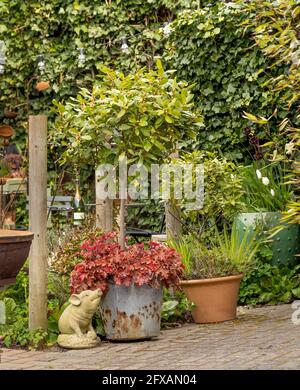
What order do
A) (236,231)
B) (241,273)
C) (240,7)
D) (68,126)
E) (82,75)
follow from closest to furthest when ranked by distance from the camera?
(68,126) → (241,273) → (236,231) → (240,7) → (82,75)

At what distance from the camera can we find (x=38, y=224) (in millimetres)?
6797

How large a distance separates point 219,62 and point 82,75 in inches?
106

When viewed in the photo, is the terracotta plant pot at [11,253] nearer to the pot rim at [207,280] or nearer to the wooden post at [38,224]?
the wooden post at [38,224]

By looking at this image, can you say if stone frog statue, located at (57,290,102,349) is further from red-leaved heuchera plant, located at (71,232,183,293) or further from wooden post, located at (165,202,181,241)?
wooden post, located at (165,202,181,241)

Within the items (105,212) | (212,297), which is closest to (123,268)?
(212,297)

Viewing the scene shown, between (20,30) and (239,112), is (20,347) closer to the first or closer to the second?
(239,112)

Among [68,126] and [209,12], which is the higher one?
[209,12]

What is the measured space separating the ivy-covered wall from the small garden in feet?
0.08

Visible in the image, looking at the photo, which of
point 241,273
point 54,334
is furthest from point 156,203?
point 54,334

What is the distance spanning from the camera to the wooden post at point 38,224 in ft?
22.3

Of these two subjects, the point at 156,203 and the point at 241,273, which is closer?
the point at 241,273

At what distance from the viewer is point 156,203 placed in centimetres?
1063

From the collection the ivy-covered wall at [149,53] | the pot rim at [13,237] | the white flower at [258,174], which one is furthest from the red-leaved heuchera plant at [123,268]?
the ivy-covered wall at [149,53]

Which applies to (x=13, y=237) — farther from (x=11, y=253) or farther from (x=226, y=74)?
(x=226, y=74)
